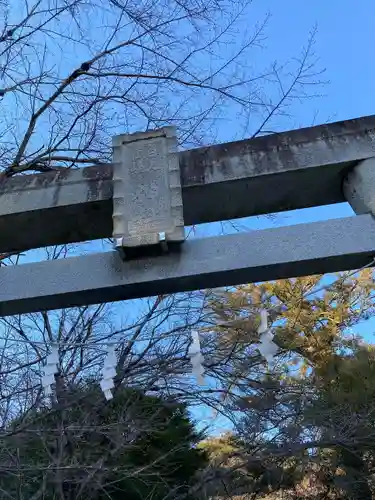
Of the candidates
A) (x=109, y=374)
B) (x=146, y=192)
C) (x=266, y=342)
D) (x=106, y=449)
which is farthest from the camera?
(x=106, y=449)

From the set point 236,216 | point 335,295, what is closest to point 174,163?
point 236,216

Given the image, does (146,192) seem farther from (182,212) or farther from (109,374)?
(109,374)

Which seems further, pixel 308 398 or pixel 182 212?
pixel 308 398

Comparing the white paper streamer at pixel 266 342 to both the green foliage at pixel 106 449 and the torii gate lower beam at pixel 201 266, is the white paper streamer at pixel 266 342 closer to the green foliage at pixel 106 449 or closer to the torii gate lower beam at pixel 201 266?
the torii gate lower beam at pixel 201 266

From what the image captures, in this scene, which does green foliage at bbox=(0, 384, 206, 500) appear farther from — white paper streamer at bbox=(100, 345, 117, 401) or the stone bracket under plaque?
the stone bracket under plaque

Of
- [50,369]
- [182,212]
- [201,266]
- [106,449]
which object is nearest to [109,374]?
[50,369]

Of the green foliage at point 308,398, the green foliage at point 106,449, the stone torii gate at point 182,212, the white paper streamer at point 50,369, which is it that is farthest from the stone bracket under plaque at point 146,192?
the green foliage at point 106,449

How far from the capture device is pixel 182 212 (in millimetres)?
2268

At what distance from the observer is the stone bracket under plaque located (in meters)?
2.18

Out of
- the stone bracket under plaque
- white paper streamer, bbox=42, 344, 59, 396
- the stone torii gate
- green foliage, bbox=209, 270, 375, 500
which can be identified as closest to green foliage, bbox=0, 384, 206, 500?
green foliage, bbox=209, 270, 375, 500

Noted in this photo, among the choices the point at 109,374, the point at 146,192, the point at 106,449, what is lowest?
the point at 109,374

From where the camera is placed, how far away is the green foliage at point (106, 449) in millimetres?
4836

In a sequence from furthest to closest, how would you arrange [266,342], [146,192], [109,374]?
[146,192] → [109,374] → [266,342]

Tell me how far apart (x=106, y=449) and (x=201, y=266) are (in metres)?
4.02
